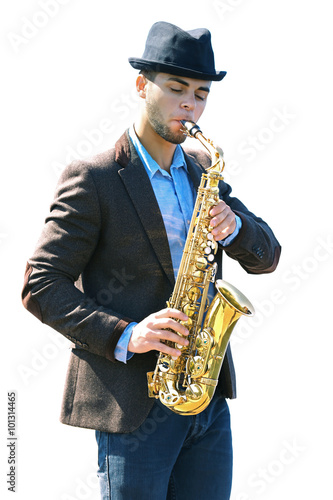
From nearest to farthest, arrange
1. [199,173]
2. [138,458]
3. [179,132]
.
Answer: [138,458] → [179,132] → [199,173]

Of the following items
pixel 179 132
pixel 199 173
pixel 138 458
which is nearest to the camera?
pixel 138 458

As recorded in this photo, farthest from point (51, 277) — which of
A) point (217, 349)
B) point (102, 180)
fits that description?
point (217, 349)

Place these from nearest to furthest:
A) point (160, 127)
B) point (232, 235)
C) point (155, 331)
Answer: point (155, 331) < point (160, 127) < point (232, 235)

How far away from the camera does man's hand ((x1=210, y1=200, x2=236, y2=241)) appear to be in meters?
2.98

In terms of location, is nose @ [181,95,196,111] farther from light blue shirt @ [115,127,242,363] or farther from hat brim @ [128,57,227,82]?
light blue shirt @ [115,127,242,363]

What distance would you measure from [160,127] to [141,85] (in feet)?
0.76

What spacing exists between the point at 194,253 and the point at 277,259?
0.57 meters

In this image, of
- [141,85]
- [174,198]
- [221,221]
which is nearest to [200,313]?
[221,221]

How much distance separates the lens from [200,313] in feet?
10.2

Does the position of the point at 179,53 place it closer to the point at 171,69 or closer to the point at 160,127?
the point at 171,69

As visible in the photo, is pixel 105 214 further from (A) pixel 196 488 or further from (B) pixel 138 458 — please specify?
(A) pixel 196 488

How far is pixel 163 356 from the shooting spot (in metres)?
2.98

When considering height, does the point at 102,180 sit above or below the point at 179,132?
below

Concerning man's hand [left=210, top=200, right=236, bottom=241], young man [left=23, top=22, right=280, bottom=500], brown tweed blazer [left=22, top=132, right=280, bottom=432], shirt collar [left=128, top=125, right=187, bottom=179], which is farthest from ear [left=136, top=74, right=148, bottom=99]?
man's hand [left=210, top=200, right=236, bottom=241]
